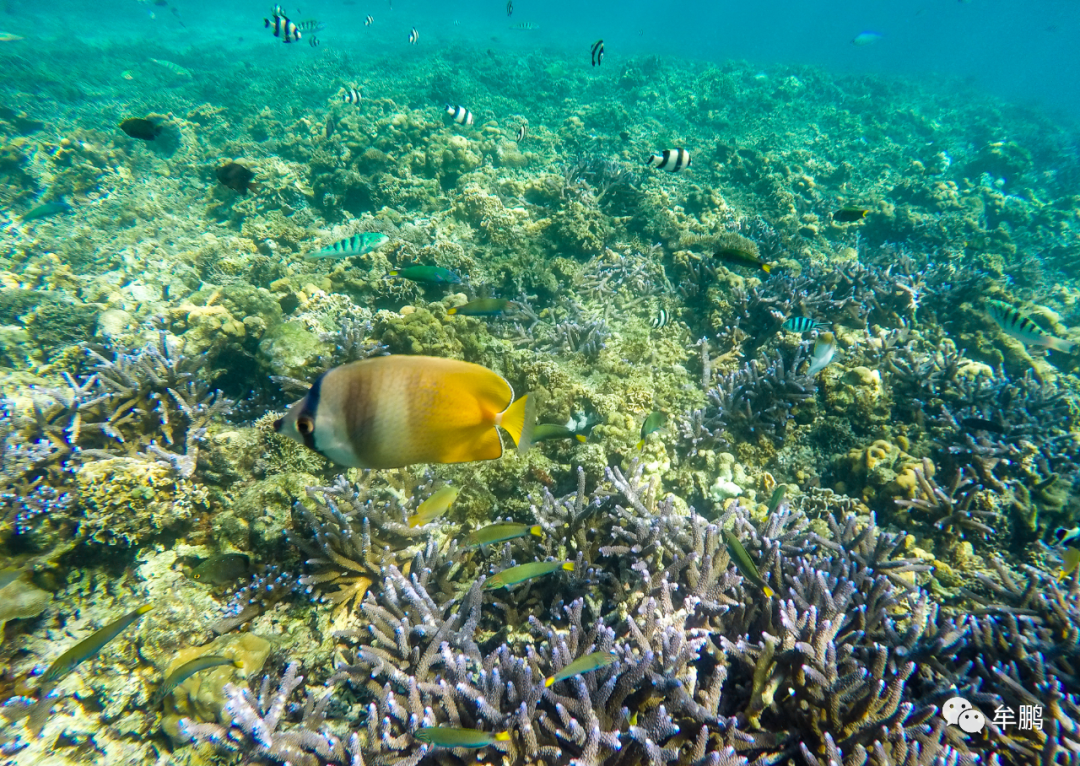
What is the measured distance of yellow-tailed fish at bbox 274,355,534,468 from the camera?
1.42 meters

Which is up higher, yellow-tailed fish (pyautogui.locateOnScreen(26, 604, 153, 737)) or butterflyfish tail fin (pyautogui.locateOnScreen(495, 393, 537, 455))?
butterflyfish tail fin (pyautogui.locateOnScreen(495, 393, 537, 455))

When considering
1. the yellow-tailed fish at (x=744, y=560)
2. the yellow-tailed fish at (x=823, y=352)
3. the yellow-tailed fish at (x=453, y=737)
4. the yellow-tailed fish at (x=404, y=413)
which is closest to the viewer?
the yellow-tailed fish at (x=404, y=413)

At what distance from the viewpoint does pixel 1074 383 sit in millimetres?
6652

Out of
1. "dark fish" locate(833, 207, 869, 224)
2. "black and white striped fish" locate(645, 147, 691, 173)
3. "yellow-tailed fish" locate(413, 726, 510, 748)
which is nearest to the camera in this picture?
"yellow-tailed fish" locate(413, 726, 510, 748)

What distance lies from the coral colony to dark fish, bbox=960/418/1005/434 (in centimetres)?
4

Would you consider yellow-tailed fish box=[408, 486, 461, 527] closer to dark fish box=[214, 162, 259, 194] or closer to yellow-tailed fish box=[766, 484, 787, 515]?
yellow-tailed fish box=[766, 484, 787, 515]

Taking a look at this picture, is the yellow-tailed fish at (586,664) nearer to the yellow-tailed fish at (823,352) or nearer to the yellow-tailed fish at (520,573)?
the yellow-tailed fish at (520,573)

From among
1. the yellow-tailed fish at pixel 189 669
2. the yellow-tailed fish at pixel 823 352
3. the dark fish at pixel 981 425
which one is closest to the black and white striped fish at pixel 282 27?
the yellow-tailed fish at pixel 189 669

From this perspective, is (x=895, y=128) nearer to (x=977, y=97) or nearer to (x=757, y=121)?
(x=757, y=121)

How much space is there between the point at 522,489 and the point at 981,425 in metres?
5.35

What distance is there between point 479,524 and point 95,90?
27415 millimetres

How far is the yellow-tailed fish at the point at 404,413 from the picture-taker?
1424 mm

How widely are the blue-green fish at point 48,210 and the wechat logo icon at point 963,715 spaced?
53.9 feet

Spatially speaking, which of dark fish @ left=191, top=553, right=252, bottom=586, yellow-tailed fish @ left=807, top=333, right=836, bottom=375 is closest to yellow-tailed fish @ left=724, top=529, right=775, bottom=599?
yellow-tailed fish @ left=807, top=333, right=836, bottom=375
